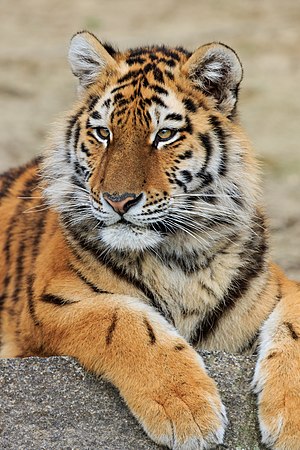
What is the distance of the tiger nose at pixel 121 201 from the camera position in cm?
370

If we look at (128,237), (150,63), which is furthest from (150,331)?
(150,63)

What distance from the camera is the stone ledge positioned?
11.1 ft

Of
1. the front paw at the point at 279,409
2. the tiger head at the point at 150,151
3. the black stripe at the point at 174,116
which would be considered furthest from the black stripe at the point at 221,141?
the front paw at the point at 279,409

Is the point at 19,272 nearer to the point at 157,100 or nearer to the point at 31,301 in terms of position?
the point at 31,301

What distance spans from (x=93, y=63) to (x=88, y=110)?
0.73 ft

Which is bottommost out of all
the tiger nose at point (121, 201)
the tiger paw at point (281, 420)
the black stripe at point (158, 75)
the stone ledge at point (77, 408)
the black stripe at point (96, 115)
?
the stone ledge at point (77, 408)

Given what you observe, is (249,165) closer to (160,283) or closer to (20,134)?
(160,283)

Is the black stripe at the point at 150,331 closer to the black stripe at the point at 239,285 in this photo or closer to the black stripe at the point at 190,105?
the black stripe at the point at 239,285

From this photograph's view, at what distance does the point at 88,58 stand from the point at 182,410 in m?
1.61

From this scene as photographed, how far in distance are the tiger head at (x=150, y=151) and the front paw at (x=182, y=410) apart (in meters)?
0.60

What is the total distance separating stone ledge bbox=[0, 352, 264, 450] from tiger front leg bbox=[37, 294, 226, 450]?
0.06m

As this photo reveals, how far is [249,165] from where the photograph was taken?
4.15m

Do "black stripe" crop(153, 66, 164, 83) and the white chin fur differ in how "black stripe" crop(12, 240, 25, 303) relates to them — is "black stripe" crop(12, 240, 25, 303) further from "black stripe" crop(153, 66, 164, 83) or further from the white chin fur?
"black stripe" crop(153, 66, 164, 83)

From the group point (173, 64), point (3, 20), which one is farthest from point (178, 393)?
point (3, 20)
